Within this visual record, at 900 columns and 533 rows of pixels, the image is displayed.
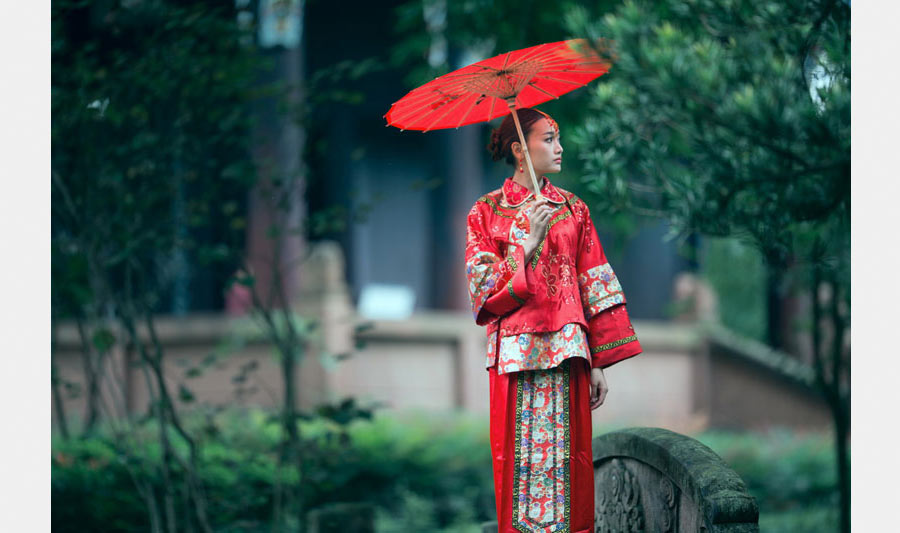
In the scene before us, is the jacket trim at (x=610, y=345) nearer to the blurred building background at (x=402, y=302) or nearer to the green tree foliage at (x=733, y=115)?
the green tree foliage at (x=733, y=115)

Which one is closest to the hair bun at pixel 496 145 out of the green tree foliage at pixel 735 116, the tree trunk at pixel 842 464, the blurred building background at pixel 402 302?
the green tree foliage at pixel 735 116

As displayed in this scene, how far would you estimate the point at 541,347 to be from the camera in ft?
11.1

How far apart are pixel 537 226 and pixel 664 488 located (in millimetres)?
1109

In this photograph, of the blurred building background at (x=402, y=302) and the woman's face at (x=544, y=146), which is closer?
the woman's face at (x=544, y=146)

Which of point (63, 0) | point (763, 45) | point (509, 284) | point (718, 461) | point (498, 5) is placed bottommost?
point (718, 461)

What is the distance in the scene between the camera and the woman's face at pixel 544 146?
3480 millimetres

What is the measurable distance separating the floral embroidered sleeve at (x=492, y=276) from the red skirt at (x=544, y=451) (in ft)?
0.85

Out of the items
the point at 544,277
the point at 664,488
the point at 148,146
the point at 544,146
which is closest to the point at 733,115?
the point at 544,146

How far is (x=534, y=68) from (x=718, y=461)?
1591 mm

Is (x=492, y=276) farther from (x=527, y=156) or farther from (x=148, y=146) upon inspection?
(x=148, y=146)

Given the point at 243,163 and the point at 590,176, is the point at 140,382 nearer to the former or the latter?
the point at 243,163

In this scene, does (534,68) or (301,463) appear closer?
(534,68)

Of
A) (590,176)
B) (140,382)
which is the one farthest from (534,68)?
(140,382)

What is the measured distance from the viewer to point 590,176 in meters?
4.66
